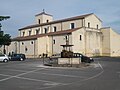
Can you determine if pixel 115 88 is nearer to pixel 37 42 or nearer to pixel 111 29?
pixel 37 42

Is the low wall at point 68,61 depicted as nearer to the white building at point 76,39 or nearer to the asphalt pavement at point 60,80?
the asphalt pavement at point 60,80

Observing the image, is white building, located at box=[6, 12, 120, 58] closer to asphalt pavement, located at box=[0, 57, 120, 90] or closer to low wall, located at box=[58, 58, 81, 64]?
low wall, located at box=[58, 58, 81, 64]

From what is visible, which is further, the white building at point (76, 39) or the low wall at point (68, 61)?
the white building at point (76, 39)

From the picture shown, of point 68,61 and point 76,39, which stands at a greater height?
point 76,39

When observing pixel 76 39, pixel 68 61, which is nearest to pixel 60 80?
pixel 68 61

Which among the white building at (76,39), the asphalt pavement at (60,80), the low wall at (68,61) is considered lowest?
the asphalt pavement at (60,80)

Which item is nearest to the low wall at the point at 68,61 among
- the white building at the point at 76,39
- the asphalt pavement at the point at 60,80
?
the asphalt pavement at the point at 60,80

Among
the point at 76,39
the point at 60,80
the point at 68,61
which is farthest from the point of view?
the point at 76,39

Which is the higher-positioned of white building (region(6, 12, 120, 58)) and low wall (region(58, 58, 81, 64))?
white building (region(6, 12, 120, 58))

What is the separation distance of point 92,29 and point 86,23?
111 inches

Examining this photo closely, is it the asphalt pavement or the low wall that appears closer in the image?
the asphalt pavement

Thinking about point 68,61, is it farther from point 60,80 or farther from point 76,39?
point 76,39

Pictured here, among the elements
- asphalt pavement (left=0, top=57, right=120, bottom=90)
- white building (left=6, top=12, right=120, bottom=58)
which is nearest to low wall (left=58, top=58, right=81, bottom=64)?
asphalt pavement (left=0, top=57, right=120, bottom=90)

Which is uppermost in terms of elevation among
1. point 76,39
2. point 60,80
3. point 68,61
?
point 76,39
